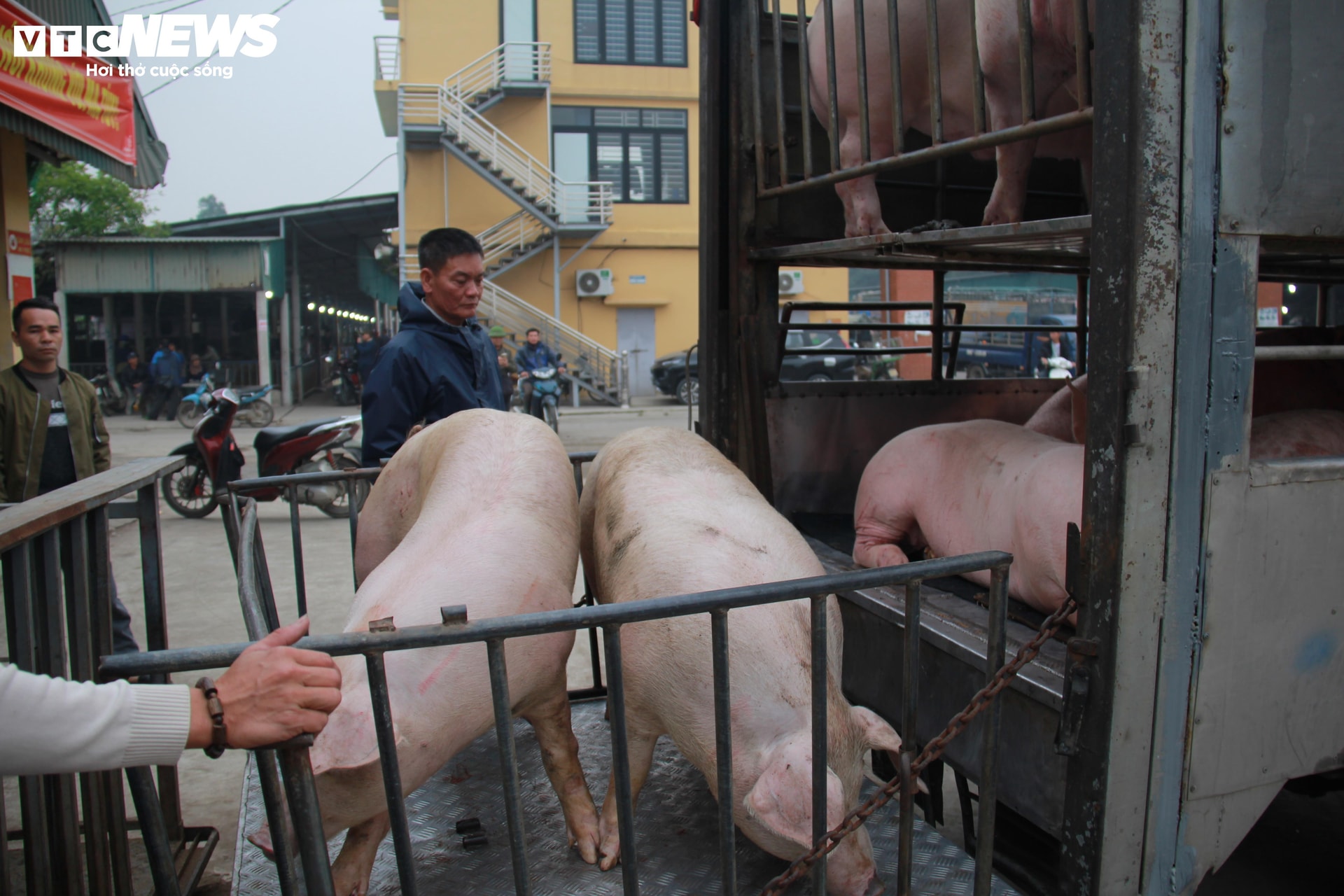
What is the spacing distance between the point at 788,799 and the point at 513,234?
2284cm

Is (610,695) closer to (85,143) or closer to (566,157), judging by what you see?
(85,143)

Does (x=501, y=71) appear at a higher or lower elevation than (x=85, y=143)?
higher

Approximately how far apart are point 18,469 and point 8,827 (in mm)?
1693

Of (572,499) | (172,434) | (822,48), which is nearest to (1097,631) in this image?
(572,499)

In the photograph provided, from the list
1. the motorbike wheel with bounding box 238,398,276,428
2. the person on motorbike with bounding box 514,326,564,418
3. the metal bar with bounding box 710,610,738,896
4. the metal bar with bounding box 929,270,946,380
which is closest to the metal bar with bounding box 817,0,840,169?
the metal bar with bounding box 929,270,946,380

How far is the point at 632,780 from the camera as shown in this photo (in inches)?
90.7

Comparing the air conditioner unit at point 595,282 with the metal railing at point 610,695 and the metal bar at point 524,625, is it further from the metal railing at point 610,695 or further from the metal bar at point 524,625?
the metal bar at point 524,625

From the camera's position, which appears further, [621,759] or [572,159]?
[572,159]

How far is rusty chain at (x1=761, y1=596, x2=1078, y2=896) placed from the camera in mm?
1698

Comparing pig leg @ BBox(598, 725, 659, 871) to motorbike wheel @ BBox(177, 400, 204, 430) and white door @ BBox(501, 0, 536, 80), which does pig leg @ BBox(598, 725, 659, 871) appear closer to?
motorbike wheel @ BBox(177, 400, 204, 430)

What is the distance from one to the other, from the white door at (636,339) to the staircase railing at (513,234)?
300 cm

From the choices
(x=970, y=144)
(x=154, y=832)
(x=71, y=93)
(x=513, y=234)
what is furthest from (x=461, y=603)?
(x=513, y=234)

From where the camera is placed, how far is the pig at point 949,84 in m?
2.67

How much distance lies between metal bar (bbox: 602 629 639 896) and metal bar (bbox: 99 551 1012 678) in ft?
0.07
